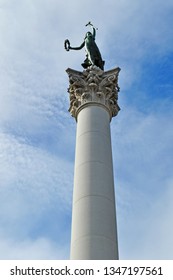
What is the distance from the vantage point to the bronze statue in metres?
39.3

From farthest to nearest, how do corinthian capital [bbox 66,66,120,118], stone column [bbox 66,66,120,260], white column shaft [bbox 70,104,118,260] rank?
corinthian capital [bbox 66,66,120,118] < stone column [bbox 66,66,120,260] < white column shaft [bbox 70,104,118,260]

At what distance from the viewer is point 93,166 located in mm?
29875

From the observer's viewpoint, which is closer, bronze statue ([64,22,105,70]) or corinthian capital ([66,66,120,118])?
corinthian capital ([66,66,120,118])

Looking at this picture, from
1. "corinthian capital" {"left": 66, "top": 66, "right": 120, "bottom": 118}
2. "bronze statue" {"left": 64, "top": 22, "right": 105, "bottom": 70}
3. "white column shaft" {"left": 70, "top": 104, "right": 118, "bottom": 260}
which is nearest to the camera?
"white column shaft" {"left": 70, "top": 104, "right": 118, "bottom": 260}

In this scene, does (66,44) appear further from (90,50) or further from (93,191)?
(93,191)

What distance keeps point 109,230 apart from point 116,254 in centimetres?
139

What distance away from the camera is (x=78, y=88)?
35469mm

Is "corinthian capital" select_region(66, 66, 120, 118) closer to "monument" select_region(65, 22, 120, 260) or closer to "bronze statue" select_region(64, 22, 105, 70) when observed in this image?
"monument" select_region(65, 22, 120, 260)

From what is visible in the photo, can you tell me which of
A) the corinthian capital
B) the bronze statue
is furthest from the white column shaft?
the bronze statue

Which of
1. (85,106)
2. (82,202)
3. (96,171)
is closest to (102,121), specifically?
(85,106)

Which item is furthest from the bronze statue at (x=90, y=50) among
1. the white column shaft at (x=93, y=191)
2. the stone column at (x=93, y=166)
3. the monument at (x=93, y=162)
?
the white column shaft at (x=93, y=191)

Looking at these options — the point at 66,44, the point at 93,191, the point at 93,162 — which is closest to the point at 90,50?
the point at 66,44
